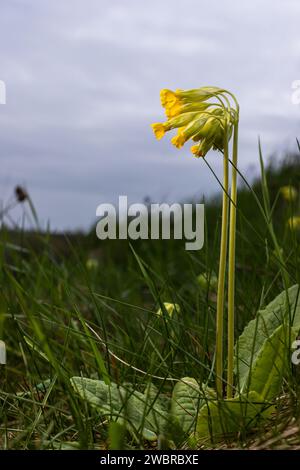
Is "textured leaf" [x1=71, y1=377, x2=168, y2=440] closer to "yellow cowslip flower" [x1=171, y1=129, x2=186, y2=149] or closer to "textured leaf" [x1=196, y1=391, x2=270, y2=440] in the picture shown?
"textured leaf" [x1=196, y1=391, x2=270, y2=440]

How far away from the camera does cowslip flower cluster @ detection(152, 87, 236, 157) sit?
180 cm

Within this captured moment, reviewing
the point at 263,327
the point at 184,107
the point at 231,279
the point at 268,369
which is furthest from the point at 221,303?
the point at 184,107

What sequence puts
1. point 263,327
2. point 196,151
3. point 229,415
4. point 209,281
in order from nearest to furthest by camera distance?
point 229,415
point 196,151
point 263,327
point 209,281

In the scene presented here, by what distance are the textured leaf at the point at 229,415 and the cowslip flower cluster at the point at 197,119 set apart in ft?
2.06

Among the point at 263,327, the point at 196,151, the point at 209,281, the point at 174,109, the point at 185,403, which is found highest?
the point at 174,109

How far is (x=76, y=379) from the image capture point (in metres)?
1.84

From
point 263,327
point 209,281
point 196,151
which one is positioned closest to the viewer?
point 196,151

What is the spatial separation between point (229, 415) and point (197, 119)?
0.74m

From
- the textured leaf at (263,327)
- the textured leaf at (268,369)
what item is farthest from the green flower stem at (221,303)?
the textured leaf at (263,327)

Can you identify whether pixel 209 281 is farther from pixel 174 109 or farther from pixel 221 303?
pixel 174 109

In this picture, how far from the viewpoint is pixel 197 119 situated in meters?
1.81

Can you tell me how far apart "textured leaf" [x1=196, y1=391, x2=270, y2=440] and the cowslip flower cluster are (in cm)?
63
